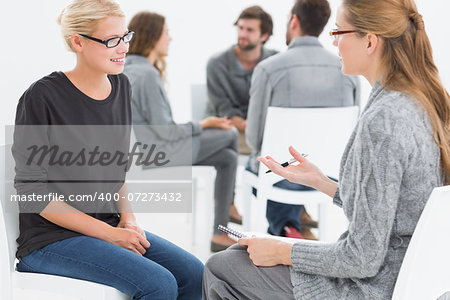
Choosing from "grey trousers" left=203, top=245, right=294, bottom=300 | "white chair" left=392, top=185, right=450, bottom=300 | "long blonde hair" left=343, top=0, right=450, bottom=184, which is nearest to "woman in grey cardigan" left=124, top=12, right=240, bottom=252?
"grey trousers" left=203, top=245, right=294, bottom=300

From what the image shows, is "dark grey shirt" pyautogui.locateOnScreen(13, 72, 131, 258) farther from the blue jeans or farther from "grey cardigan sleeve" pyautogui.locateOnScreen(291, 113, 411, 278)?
"grey cardigan sleeve" pyautogui.locateOnScreen(291, 113, 411, 278)

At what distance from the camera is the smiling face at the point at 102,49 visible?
178cm

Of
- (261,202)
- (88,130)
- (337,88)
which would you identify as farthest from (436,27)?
(88,130)

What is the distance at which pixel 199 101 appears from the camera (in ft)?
12.6

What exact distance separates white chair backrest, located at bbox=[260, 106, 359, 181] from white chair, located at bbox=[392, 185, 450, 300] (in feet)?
4.74

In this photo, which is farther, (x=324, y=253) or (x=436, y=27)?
(x=436, y=27)

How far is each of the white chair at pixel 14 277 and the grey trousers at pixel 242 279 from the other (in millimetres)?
269

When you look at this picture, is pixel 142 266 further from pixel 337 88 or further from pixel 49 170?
pixel 337 88

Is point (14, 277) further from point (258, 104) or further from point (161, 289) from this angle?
point (258, 104)

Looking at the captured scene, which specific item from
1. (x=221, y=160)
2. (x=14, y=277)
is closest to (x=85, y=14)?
(x=14, y=277)

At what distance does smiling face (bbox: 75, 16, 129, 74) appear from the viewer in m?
1.78

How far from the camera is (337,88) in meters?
3.04

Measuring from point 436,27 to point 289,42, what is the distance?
1.75 metres

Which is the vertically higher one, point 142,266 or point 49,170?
point 49,170
